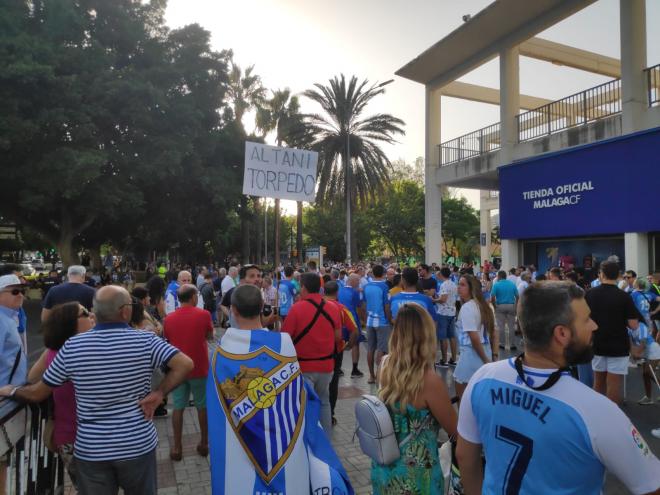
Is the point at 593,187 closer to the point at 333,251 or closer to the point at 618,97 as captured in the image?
the point at 618,97

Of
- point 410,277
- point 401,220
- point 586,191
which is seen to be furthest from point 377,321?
point 401,220

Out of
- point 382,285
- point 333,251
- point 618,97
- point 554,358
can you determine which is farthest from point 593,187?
point 333,251

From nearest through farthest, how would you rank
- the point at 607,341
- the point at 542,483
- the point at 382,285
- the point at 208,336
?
the point at 542,483 < the point at 208,336 < the point at 607,341 < the point at 382,285

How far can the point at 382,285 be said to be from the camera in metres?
8.06

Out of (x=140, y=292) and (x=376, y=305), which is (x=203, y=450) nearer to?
(x=140, y=292)

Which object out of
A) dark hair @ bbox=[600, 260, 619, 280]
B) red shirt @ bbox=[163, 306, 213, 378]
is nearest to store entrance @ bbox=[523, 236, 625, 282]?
dark hair @ bbox=[600, 260, 619, 280]

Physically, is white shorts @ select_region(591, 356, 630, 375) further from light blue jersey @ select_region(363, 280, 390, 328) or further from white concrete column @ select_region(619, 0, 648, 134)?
white concrete column @ select_region(619, 0, 648, 134)

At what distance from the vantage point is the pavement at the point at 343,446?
423 centimetres

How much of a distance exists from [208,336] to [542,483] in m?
3.93

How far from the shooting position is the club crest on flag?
275 centimetres

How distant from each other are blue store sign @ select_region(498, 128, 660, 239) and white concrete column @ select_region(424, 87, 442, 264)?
14.3 feet

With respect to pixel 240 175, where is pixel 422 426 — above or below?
below

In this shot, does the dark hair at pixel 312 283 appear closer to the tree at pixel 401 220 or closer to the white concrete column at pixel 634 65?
the white concrete column at pixel 634 65

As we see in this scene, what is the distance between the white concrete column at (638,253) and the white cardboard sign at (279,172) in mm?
10746
